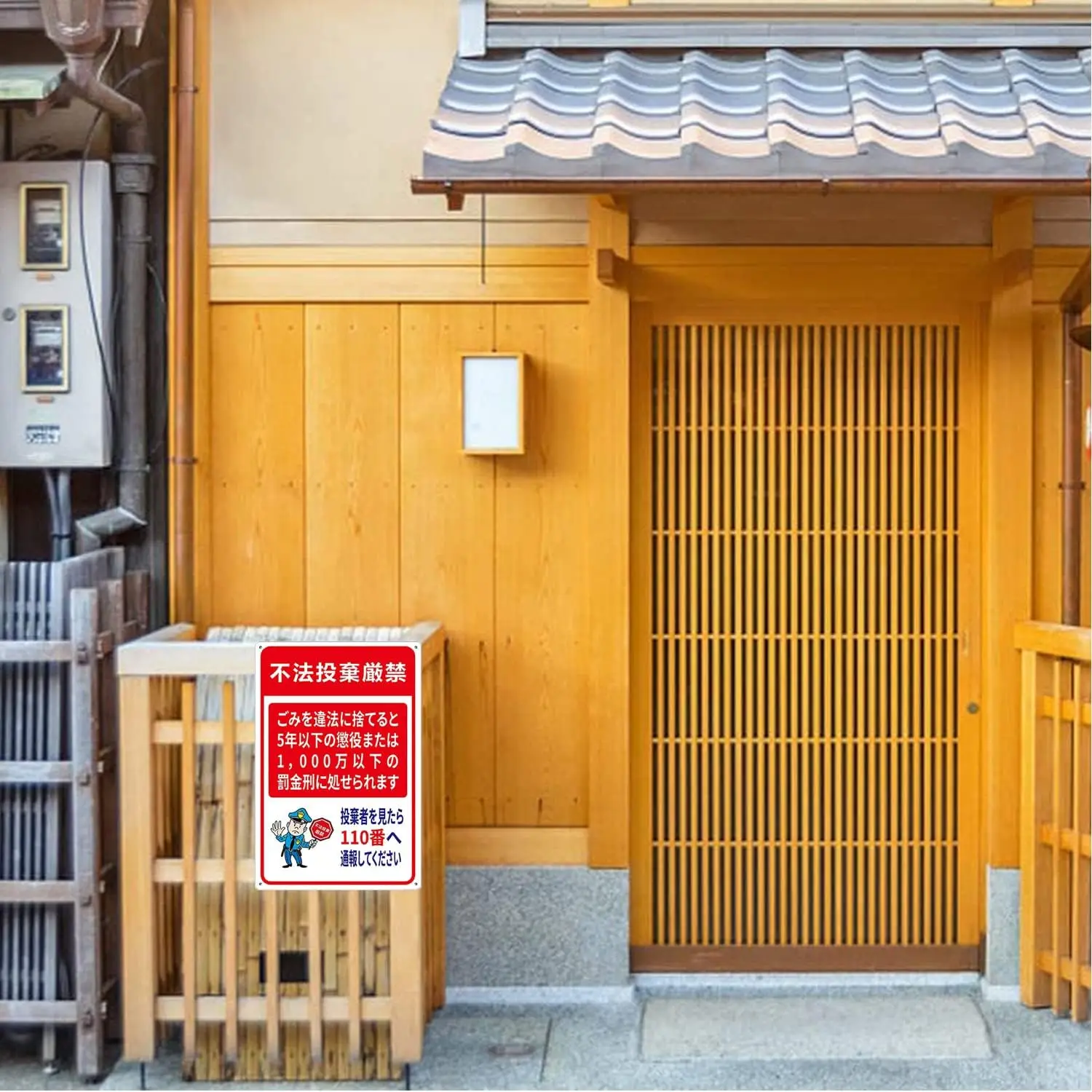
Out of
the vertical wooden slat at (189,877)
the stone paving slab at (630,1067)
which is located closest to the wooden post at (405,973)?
the stone paving slab at (630,1067)

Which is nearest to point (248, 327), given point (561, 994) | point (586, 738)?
point (586, 738)

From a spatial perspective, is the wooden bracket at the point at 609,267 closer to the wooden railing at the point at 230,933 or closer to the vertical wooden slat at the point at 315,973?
the wooden railing at the point at 230,933

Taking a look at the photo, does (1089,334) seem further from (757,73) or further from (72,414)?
(72,414)

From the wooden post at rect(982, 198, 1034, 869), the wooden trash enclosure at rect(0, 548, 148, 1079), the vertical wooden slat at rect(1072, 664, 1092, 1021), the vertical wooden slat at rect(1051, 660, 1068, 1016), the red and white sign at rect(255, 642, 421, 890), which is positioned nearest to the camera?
the red and white sign at rect(255, 642, 421, 890)

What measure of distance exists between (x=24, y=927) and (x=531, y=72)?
3826 millimetres

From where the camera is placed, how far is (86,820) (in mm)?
5160

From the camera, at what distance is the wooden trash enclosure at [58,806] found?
517 centimetres

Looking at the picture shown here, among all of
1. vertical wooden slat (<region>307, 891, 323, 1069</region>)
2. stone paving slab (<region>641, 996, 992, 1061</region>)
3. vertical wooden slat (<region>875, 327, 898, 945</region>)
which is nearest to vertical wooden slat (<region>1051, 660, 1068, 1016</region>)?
stone paving slab (<region>641, 996, 992, 1061</region>)

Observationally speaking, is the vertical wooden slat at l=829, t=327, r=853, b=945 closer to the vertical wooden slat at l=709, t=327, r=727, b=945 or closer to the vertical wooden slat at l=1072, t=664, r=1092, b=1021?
the vertical wooden slat at l=709, t=327, r=727, b=945

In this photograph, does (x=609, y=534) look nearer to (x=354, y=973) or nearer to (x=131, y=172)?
(x=354, y=973)

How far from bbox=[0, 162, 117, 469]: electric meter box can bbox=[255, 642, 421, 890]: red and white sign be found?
1.53 meters

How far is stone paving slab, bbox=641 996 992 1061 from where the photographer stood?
17.9 ft

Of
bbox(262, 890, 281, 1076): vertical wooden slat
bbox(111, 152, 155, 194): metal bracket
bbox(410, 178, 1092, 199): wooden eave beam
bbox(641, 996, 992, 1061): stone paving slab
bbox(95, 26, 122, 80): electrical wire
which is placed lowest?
bbox(641, 996, 992, 1061): stone paving slab

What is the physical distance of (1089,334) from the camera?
18.6 ft
